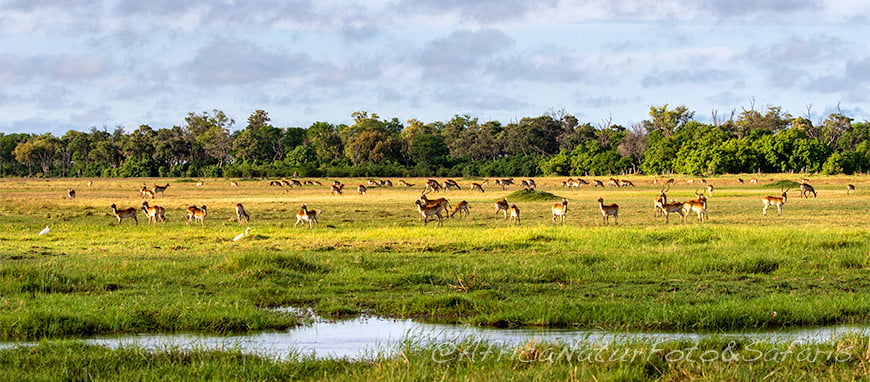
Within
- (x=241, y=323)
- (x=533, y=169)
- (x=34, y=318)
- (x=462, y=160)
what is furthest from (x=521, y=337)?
(x=462, y=160)

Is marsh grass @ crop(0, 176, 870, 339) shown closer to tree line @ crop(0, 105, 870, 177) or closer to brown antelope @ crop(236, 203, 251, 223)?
brown antelope @ crop(236, 203, 251, 223)

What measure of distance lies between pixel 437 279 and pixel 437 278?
0.21ft

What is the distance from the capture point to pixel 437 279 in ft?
38.8

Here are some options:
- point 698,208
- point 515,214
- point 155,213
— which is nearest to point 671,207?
point 698,208

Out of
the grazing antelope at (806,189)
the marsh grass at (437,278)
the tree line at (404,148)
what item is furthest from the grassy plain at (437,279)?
the tree line at (404,148)

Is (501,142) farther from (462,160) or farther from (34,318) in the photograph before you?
(34,318)

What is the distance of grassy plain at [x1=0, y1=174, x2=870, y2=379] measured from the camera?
357 inches

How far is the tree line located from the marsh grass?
198 feet

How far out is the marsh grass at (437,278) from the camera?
30.1 ft

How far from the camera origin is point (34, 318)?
28.6ft

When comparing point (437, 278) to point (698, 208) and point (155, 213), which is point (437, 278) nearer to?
point (155, 213)

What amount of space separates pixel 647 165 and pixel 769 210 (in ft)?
170

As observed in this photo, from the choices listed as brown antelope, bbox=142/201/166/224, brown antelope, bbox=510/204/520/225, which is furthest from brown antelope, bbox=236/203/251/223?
brown antelope, bbox=510/204/520/225

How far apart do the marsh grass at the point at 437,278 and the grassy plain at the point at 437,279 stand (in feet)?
0.09
